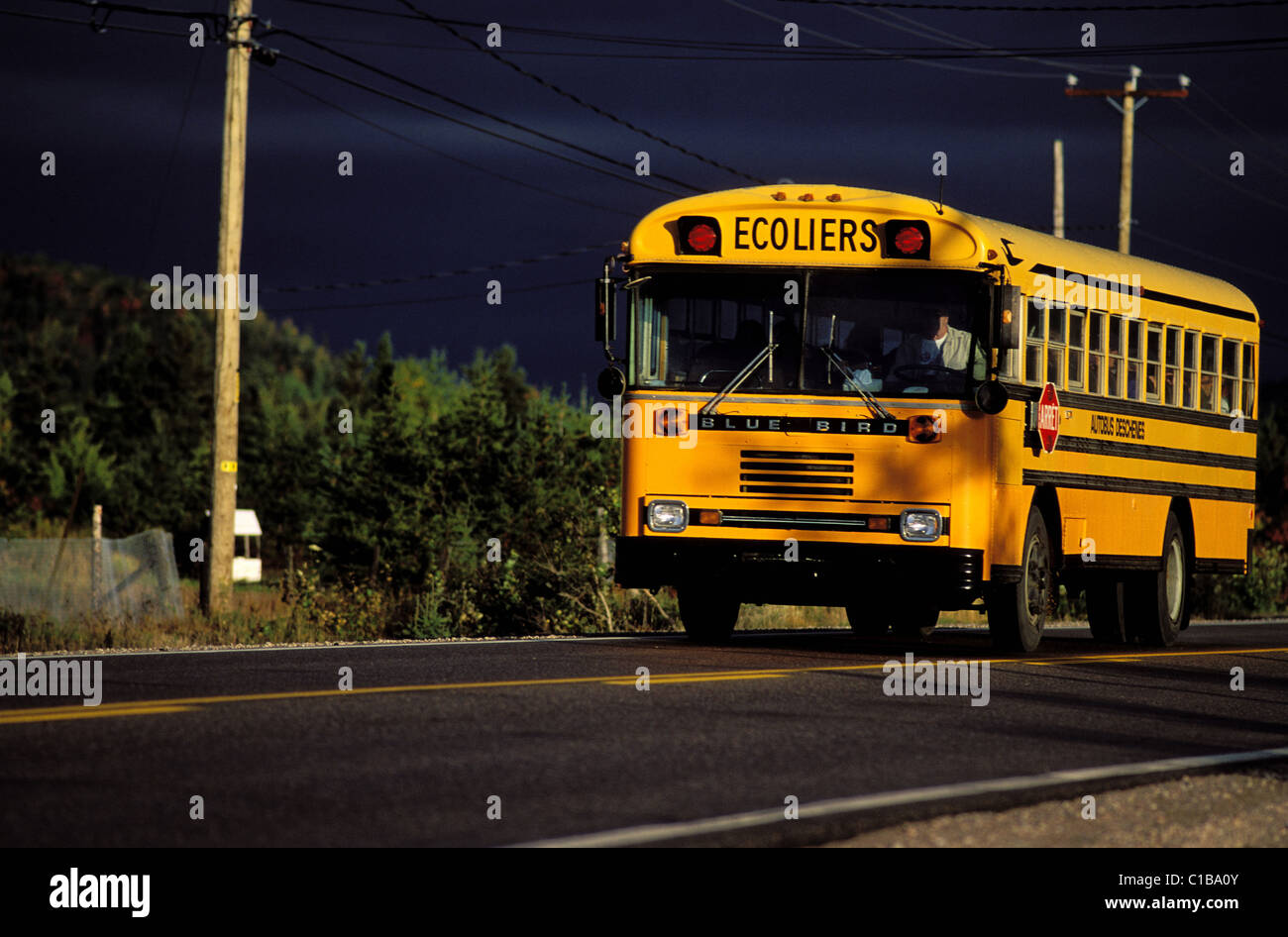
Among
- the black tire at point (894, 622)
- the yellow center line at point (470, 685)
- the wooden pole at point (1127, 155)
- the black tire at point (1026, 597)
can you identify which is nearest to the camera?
the yellow center line at point (470, 685)

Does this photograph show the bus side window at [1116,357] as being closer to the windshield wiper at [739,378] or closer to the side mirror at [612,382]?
the windshield wiper at [739,378]

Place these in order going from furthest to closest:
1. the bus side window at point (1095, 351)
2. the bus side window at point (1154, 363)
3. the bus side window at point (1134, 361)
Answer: the bus side window at point (1154, 363)
the bus side window at point (1134, 361)
the bus side window at point (1095, 351)

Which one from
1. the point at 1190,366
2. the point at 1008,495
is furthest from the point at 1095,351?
the point at 1008,495

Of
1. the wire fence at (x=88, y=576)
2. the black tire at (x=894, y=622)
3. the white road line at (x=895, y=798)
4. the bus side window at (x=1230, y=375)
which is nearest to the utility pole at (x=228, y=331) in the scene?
the wire fence at (x=88, y=576)

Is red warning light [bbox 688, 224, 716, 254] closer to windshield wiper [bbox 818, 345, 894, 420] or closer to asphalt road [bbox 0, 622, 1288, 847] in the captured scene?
windshield wiper [bbox 818, 345, 894, 420]

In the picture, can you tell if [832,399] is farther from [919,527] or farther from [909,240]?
[909,240]

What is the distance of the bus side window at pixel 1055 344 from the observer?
1577 centimetres

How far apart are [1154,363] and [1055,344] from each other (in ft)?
7.38

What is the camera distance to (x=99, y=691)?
10.2 metres

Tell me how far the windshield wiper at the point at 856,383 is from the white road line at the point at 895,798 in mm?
5119

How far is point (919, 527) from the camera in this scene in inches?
565

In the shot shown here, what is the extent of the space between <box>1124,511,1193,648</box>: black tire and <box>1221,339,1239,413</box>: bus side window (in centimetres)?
150

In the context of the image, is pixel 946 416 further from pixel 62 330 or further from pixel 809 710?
pixel 62 330
